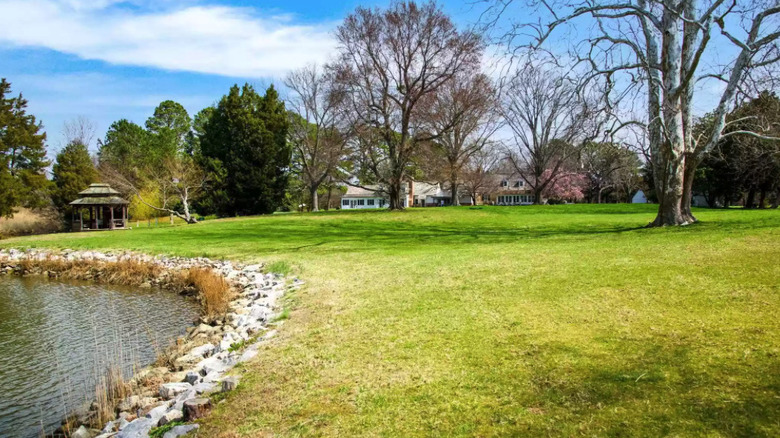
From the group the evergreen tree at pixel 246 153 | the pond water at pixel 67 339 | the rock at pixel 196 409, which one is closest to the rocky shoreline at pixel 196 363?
the rock at pixel 196 409

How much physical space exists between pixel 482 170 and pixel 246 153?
34.3m

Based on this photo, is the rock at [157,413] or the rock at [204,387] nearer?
the rock at [157,413]

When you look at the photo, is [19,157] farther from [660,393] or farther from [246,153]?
[660,393]

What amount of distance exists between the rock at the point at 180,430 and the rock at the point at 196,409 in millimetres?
160

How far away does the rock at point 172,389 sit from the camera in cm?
486

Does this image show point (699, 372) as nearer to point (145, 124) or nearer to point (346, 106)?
point (346, 106)

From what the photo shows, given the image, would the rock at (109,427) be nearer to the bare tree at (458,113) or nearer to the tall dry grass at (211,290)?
the tall dry grass at (211,290)

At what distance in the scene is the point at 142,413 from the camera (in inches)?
180

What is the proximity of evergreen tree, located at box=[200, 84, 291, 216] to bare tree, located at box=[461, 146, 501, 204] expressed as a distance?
23.5m

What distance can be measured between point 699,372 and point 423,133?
29.2 metres

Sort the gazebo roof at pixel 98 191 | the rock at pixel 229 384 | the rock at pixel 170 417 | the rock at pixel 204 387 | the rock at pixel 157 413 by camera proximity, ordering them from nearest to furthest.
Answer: the rock at pixel 170 417 < the rock at pixel 157 413 < the rock at pixel 229 384 < the rock at pixel 204 387 < the gazebo roof at pixel 98 191

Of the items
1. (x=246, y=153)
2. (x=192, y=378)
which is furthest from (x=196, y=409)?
(x=246, y=153)

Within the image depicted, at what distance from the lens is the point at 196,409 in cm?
402

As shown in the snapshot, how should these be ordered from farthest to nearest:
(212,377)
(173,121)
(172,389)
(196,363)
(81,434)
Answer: (173,121), (196,363), (212,377), (172,389), (81,434)
